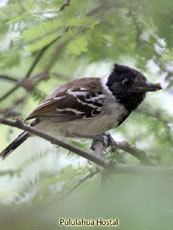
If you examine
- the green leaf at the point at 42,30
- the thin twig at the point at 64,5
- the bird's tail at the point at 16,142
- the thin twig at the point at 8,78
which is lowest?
the bird's tail at the point at 16,142

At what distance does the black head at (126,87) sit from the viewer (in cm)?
289

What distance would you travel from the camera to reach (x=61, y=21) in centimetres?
259

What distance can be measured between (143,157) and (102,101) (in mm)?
895

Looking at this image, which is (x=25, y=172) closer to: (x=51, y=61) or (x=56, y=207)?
(x=56, y=207)

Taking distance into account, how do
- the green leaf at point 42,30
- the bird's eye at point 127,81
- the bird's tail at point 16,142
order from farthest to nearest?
the bird's tail at point 16,142 → the bird's eye at point 127,81 → the green leaf at point 42,30

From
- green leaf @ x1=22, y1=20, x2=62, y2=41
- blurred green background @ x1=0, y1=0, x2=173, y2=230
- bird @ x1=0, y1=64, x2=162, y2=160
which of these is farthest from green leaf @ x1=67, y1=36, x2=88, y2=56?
bird @ x1=0, y1=64, x2=162, y2=160

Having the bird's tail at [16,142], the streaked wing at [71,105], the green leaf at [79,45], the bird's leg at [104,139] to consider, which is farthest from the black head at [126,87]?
the bird's tail at [16,142]

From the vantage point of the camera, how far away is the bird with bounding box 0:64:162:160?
2955 millimetres

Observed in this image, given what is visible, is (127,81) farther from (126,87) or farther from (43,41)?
(43,41)

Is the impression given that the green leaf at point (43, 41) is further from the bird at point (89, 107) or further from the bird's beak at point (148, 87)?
the bird's beak at point (148, 87)

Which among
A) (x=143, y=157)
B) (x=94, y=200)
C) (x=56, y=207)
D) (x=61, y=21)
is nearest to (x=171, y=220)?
(x=94, y=200)

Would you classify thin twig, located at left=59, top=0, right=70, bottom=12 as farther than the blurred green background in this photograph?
Yes

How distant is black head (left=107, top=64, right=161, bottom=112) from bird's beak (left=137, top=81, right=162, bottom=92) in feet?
0.06

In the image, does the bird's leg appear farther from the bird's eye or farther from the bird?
the bird's eye
